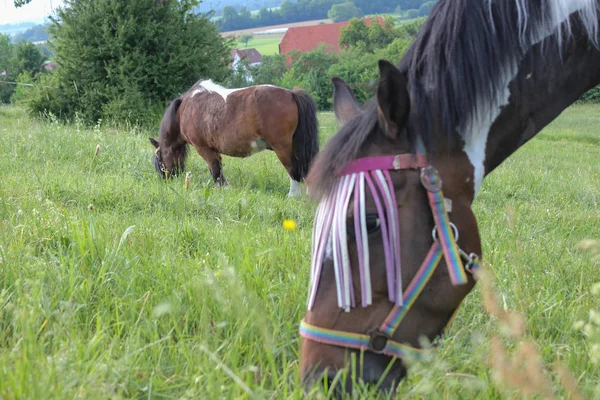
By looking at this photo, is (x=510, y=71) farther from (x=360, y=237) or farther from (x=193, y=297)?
(x=193, y=297)

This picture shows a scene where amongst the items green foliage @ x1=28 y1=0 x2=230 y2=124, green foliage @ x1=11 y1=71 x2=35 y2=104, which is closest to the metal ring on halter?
green foliage @ x1=28 y1=0 x2=230 y2=124

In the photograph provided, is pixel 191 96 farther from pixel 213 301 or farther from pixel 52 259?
pixel 213 301

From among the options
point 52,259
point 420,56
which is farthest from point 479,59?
point 52,259

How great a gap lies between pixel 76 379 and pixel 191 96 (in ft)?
21.7

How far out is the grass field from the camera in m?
1.55

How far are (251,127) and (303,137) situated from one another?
0.71 metres

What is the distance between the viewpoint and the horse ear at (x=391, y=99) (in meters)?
1.50

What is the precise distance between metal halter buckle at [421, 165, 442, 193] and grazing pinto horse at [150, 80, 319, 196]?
178 inches

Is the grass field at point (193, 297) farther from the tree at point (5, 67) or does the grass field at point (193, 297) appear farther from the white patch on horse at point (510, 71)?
the tree at point (5, 67)

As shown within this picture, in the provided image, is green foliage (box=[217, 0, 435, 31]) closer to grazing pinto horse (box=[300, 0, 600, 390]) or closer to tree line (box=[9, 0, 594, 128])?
tree line (box=[9, 0, 594, 128])

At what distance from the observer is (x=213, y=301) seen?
2143 millimetres

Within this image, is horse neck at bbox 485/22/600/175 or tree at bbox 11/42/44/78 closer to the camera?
horse neck at bbox 485/22/600/175

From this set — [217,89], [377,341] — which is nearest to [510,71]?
[377,341]

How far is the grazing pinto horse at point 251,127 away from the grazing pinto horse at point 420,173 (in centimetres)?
442
